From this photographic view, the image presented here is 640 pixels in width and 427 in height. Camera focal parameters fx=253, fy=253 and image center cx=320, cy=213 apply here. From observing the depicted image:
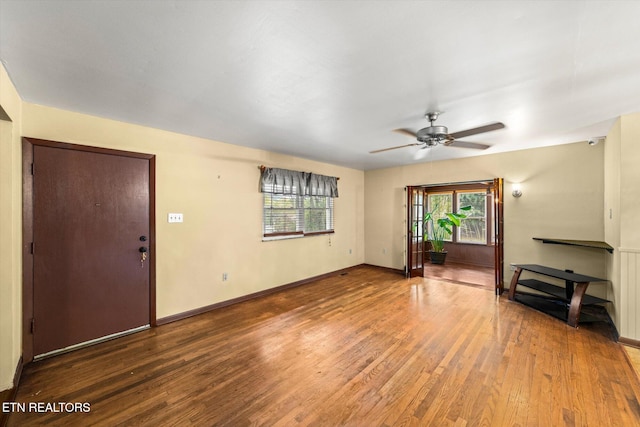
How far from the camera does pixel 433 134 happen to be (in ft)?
9.02

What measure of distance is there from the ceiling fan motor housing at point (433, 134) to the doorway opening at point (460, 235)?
2582mm

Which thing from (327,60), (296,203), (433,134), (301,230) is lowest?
(301,230)

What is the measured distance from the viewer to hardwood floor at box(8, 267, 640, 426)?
1.82m

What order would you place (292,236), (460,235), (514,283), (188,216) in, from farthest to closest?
(460,235) < (292,236) < (514,283) < (188,216)

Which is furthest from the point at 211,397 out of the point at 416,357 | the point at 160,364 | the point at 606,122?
the point at 606,122

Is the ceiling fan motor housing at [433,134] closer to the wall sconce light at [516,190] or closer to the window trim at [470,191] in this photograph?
the wall sconce light at [516,190]

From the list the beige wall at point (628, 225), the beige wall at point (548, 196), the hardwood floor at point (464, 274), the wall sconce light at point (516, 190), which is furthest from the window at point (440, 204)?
the beige wall at point (628, 225)

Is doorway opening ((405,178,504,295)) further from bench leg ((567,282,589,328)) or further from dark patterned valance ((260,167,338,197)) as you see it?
dark patterned valance ((260,167,338,197))

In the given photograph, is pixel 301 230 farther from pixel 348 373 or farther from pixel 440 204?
pixel 440 204

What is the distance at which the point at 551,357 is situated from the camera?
8.26ft

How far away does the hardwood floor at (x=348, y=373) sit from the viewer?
182cm

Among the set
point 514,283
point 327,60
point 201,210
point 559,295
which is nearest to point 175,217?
point 201,210

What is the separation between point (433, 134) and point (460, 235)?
227 inches

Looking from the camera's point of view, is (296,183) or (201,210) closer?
(201,210)
